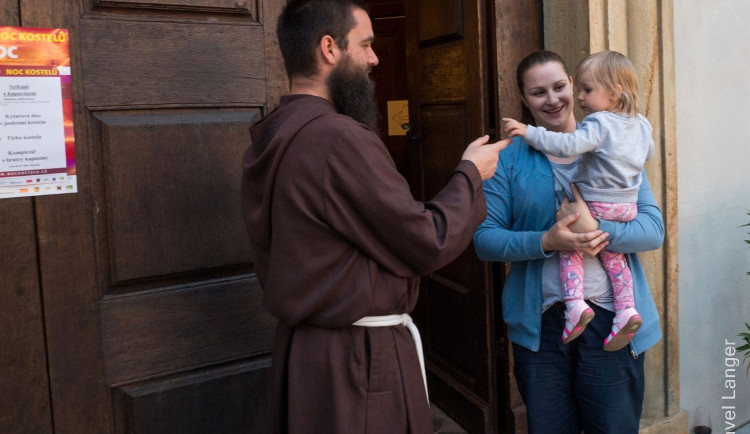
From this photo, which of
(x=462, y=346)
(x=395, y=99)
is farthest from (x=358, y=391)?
(x=395, y=99)

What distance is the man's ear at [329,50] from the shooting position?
1.72 meters

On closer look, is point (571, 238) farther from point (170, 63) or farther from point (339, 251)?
point (170, 63)

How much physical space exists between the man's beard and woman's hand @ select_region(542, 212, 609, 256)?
675 mm

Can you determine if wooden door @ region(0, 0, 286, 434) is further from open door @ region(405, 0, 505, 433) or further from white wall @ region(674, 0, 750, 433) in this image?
white wall @ region(674, 0, 750, 433)

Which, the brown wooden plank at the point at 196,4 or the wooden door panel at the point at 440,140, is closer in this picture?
the brown wooden plank at the point at 196,4

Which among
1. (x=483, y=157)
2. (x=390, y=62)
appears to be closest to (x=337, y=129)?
(x=483, y=157)

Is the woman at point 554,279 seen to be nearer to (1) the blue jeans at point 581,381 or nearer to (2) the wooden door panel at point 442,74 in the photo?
(1) the blue jeans at point 581,381

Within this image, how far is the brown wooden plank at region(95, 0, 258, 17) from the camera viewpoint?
2.01 meters

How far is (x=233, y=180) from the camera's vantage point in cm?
221

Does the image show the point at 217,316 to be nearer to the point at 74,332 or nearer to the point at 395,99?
the point at 74,332

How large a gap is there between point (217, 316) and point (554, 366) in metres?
1.07

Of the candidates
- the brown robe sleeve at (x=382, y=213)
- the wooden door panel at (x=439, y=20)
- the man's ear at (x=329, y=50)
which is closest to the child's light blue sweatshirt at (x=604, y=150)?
the brown robe sleeve at (x=382, y=213)

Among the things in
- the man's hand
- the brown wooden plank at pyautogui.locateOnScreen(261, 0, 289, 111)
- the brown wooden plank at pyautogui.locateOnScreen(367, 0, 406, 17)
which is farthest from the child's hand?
the brown wooden plank at pyautogui.locateOnScreen(367, 0, 406, 17)

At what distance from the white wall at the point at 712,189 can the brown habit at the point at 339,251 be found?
1.97 metres
